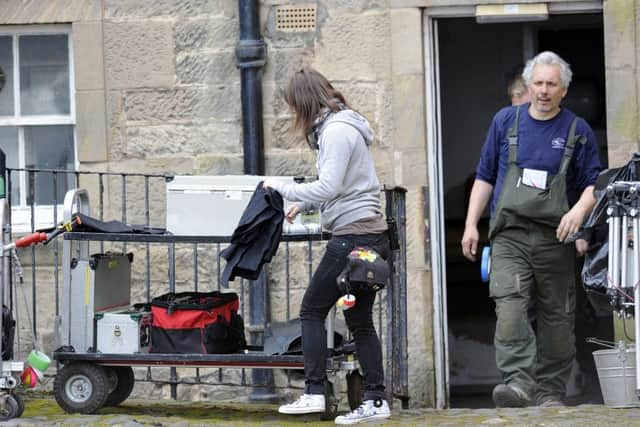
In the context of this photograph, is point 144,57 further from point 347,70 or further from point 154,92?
point 347,70

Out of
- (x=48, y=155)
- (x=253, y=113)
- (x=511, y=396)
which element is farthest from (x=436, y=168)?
(x=48, y=155)

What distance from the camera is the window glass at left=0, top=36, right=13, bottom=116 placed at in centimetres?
977

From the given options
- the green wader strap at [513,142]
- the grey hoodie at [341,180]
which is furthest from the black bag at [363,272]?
the green wader strap at [513,142]

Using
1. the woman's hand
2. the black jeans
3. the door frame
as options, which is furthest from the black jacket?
the door frame

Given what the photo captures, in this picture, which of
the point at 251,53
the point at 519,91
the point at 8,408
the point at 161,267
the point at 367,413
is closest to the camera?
the point at 367,413

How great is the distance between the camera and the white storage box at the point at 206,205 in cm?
765

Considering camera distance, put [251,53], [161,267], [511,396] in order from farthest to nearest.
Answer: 1. [161,267]
2. [251,53]
3. [511,396]

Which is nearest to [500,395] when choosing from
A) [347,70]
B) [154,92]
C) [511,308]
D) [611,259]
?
[511,308]

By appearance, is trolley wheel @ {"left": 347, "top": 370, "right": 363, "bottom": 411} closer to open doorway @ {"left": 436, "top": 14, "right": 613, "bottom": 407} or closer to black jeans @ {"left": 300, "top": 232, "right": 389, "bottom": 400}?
black jeans @ {"left": 300, "top": 232, "right": 389, "bottom": 400}

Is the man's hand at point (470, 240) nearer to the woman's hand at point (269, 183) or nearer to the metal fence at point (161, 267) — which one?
the woman's hand at point (269, 183)

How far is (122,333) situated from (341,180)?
159cm

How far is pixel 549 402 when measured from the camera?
7922 millimetres

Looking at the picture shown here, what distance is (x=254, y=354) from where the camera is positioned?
7.55 metres

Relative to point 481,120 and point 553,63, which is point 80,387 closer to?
point 553,63
